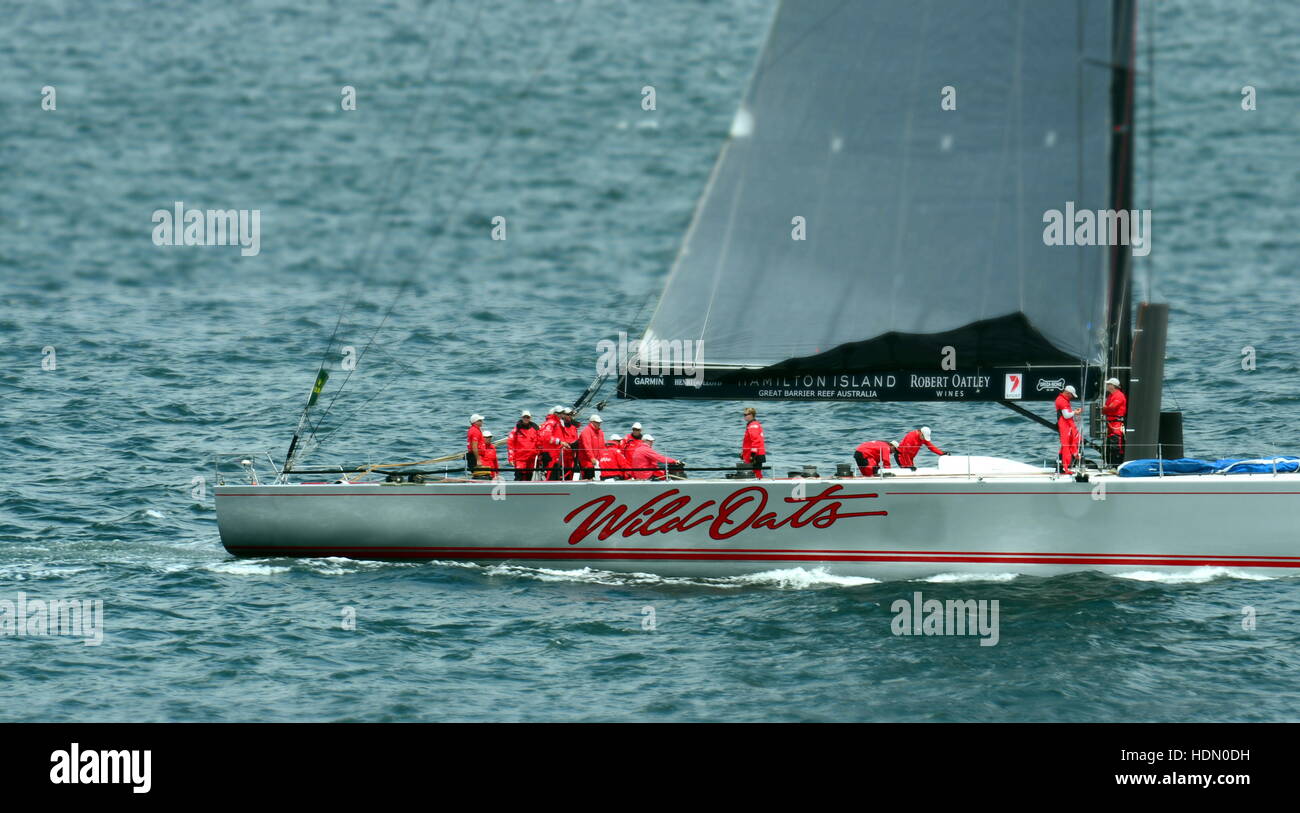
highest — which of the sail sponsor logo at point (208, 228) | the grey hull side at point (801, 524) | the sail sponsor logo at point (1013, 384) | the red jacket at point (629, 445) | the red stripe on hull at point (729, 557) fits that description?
the sail sponsor logo at point (208, 228)

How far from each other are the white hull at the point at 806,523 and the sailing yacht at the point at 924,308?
4 cm

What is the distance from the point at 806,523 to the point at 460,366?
18.1 metres

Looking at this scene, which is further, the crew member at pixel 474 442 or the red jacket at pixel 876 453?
the crew member at pixel 474 442

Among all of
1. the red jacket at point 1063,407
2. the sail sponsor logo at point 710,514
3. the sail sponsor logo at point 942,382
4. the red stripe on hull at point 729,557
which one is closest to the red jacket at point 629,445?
the sail sponsor logo at point 710,514

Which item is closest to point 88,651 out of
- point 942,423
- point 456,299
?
point 942,423

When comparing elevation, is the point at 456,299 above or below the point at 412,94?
below

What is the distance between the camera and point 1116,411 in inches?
1061

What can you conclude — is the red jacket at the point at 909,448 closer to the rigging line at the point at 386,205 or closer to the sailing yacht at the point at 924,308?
the sailing yacht at the point at 924,308

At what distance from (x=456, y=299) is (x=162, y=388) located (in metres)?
11.8


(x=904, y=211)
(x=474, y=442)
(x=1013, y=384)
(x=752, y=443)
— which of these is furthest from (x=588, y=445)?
(x=1013, y=384)

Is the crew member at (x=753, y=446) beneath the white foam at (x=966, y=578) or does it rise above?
above

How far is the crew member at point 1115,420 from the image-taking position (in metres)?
26.8
